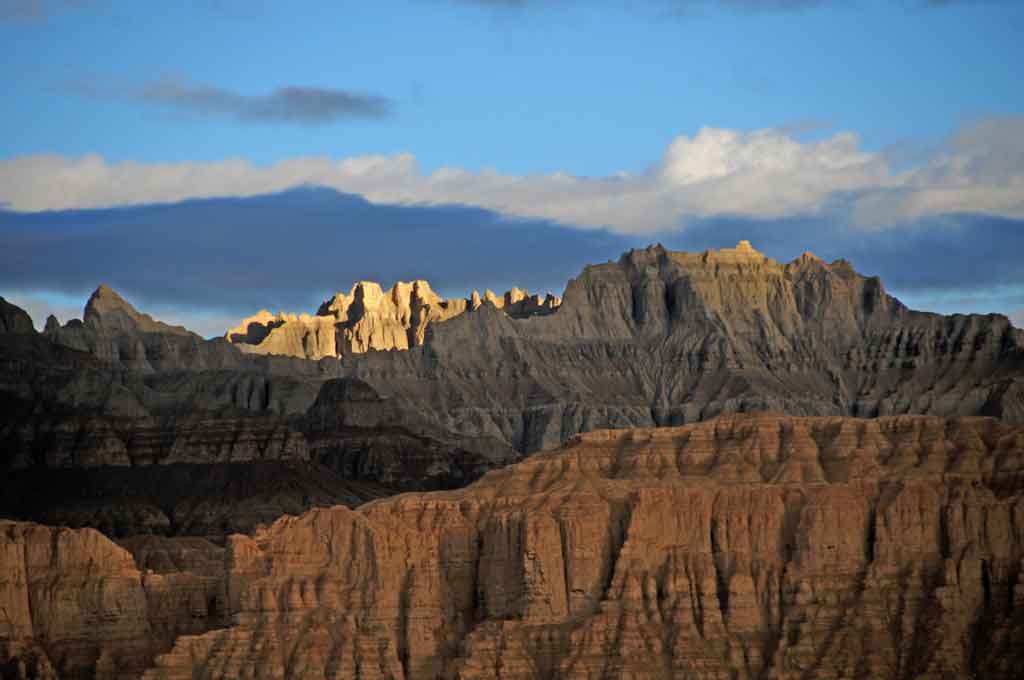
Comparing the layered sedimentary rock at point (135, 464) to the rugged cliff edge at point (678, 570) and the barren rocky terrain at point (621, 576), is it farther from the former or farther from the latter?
the rugged cliff edge at point (678, 570)

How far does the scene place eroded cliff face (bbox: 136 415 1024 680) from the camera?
295 feet

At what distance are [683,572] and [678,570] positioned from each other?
0.18m

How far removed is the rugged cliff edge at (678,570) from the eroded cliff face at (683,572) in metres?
0.07

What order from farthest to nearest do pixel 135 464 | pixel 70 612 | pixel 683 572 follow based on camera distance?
pixel 135 464 → pixel 70 612 → pixel 683 572

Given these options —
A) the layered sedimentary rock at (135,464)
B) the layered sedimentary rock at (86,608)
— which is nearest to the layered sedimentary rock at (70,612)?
the layered sedimentary rock at (86,608)

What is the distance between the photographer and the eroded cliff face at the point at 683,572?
295 feet

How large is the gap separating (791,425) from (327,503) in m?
80.9

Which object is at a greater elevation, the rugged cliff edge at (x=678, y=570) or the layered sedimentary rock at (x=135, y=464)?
the layered sedimentary rock at (x=135, y=464)

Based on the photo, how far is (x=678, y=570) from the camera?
308ft

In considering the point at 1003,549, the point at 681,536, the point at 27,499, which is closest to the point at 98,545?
the point at 681,536

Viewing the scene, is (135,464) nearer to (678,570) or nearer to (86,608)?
(86,608)

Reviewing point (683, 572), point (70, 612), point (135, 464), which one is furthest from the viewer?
point (135, 464)

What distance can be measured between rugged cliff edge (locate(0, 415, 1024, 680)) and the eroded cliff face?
7 centimetres

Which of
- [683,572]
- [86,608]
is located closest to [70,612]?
[86,608]
